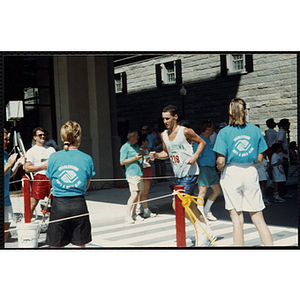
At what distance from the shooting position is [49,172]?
4.46 m

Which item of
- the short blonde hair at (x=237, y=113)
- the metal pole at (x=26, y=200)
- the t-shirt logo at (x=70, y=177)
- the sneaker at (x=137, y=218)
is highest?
the short blonde hair at (x=237, y=113)

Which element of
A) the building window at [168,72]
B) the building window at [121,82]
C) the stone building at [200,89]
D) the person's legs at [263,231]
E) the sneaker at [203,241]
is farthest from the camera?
the building window at [121,82]

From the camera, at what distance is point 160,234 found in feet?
21.8

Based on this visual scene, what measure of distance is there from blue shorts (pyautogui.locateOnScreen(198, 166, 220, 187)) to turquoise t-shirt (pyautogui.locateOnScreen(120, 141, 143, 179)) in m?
1.12

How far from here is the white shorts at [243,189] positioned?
489 centimetres

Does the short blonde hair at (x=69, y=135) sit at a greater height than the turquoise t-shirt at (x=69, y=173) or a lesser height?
greater

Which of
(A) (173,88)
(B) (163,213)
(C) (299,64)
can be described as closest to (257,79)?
(A) (173,88)

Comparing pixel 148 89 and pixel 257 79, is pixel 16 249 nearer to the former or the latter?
pixel 148 89

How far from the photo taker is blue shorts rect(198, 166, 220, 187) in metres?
6.71

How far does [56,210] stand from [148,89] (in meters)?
5.25

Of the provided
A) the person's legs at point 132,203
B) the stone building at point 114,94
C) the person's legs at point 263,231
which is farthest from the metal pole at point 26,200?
the person's legs at point 263,231

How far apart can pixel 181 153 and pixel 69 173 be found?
71.4 inches

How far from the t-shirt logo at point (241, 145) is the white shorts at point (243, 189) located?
161mm

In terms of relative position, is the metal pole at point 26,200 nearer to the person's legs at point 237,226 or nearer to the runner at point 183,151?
the runner at point 183,151
